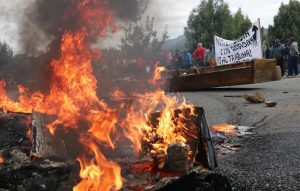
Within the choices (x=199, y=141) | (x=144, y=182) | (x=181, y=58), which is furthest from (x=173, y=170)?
(x=181, y=58)

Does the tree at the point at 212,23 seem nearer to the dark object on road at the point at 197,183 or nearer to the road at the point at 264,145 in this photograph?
the road at the point at 264,145

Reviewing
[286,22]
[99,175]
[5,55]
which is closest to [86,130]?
[99,175]

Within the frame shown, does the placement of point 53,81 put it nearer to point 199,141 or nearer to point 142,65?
point 199,141

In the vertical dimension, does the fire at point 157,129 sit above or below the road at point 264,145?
above

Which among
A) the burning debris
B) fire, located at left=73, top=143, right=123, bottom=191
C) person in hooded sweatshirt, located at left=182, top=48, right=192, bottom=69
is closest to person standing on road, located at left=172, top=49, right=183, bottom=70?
person in hooded sweatshirt, located at left=182, top=48, right=192, bottom=69

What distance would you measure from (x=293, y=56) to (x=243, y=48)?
3389mm

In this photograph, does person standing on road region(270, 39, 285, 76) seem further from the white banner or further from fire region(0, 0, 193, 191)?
fire region(0, 0, 193, 191)

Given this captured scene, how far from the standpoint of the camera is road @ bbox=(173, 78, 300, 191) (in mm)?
4875

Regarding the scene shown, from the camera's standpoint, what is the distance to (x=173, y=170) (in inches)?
177

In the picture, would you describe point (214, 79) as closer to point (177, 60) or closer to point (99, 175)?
point (177, 60)

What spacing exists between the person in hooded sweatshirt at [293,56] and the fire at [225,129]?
13.1 meters

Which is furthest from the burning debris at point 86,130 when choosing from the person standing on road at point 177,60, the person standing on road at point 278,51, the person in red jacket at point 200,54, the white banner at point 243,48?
the person standing on road at point 177,60

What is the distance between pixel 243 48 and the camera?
1803 centimetres

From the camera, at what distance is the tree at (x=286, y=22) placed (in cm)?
3997
